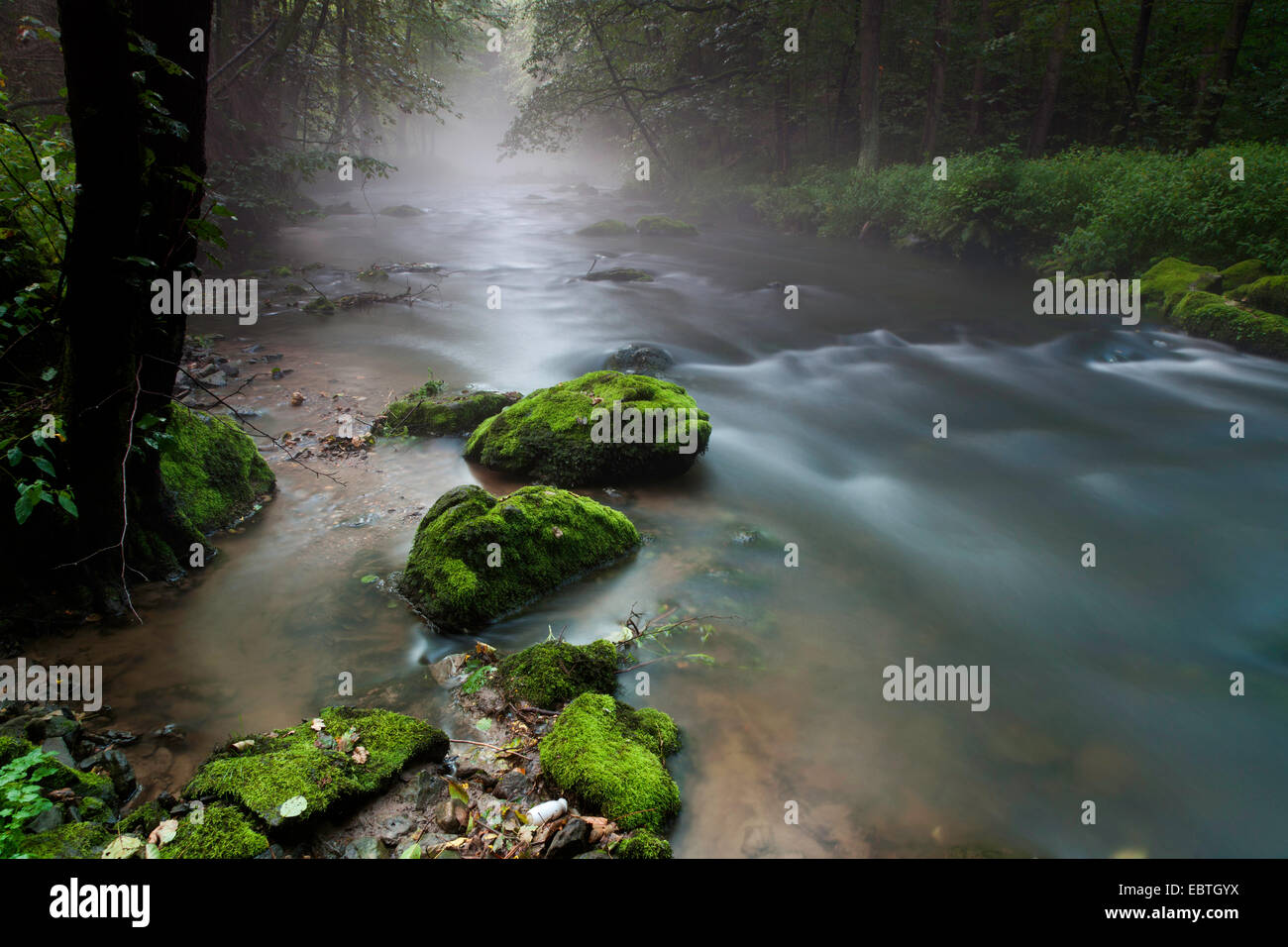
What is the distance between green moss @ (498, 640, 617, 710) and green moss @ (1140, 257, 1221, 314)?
1368 centimetres

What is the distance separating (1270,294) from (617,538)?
41.1 ft

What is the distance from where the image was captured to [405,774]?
3441mm

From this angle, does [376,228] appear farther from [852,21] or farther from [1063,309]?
[1063,309]

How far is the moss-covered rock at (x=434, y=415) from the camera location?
8328mm

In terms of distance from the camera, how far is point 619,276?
62.2 feet

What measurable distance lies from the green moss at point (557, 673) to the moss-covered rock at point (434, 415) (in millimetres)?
4564

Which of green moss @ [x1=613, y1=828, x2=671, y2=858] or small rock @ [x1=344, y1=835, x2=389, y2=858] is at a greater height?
green moss @ [x1=613, y1=828, x2=671, y2=858]

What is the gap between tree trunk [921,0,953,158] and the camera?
2130 centimetres

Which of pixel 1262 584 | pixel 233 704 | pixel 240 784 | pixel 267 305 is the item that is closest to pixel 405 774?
pixel 240 784
